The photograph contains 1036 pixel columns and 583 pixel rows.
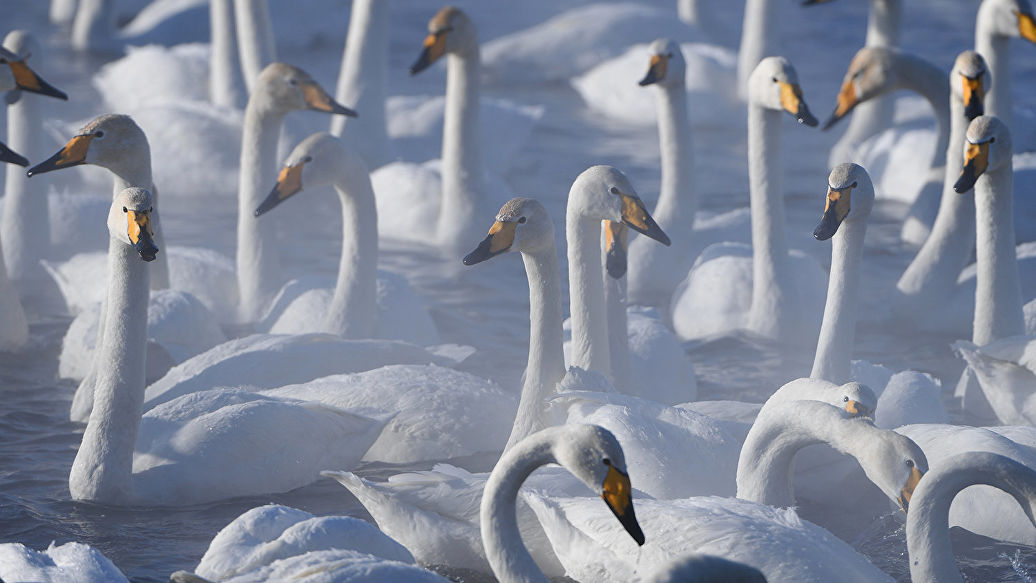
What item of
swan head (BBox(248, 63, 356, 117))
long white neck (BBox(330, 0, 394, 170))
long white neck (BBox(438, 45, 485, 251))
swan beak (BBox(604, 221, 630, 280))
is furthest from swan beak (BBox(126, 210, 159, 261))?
long white neck (BBox(330, 0, 394, 170))

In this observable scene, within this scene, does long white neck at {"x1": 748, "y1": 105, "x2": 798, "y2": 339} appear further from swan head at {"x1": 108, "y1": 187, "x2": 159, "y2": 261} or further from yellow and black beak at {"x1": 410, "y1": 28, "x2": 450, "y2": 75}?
swan head at {"x1": 108, "y1": 187, "x2": 159, "y2": 261}

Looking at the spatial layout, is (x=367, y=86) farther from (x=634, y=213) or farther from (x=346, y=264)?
(x=634, y=213)

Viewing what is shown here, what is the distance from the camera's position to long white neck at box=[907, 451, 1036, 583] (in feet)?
18.3

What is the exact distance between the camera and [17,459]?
7.65 meters

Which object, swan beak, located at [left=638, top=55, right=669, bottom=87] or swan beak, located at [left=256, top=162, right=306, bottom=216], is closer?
swan beak, located at [left=256, top=162, right=306, bottom=216]

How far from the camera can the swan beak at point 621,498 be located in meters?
5.10

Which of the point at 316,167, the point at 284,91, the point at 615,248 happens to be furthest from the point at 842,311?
the point at 284,91

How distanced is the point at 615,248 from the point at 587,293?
352 millimetres

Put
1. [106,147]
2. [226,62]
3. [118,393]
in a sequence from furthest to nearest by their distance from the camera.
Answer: [226,62]
[106,147]
[118,393]

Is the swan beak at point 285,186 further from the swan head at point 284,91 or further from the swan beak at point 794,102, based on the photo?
the swan beak at point 794,102

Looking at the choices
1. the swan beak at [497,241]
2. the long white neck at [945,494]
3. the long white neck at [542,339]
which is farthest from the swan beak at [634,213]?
the long white neck at [945,494]

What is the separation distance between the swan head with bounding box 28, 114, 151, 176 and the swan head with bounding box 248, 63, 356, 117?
173 centimetres

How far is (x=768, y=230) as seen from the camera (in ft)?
29.8

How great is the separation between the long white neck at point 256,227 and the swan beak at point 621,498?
4.70 meters
